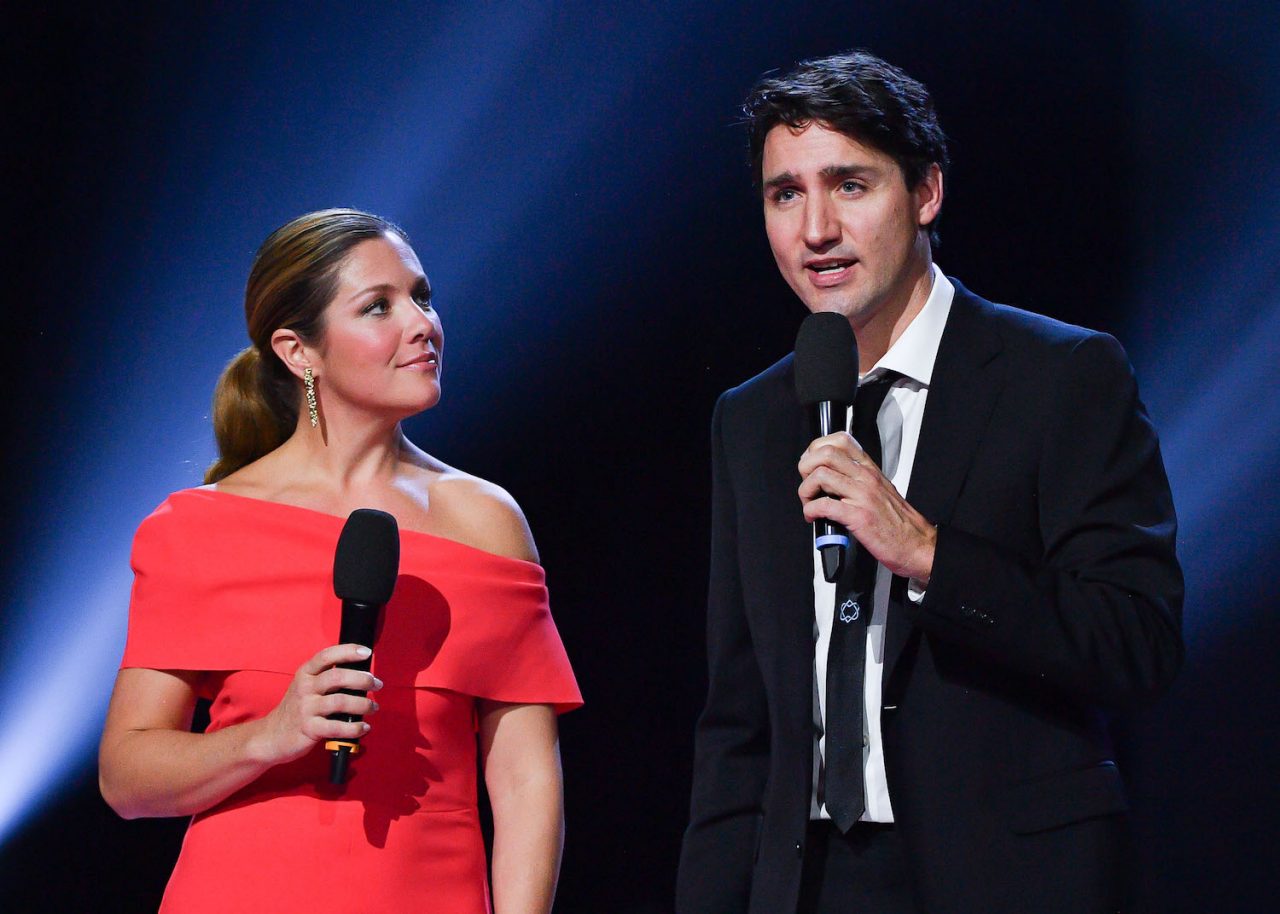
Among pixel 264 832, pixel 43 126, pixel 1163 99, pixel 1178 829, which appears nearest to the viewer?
pixel 264 832

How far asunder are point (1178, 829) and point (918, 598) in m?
1.59

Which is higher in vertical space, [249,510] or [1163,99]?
[1163,99]

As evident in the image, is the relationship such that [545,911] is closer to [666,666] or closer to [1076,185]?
[666,666]

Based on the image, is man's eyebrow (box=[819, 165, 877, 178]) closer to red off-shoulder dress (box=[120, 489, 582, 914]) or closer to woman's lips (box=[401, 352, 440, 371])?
woman's lips (box=[401, 352, 440, 371])

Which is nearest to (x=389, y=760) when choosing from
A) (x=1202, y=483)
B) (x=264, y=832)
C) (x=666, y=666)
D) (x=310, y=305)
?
(x=264, y=832)

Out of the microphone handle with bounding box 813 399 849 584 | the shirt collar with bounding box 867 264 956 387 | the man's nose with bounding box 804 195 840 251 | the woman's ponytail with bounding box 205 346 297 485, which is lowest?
the microphone handle with bounding box 813 399 849 584

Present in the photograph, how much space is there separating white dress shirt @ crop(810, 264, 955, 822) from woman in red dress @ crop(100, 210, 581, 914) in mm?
687

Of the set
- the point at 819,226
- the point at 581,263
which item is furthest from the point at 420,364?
the point at 581,263

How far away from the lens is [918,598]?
186 cm

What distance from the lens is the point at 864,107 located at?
224cm

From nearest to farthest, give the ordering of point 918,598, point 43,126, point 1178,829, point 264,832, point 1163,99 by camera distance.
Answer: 1. point 918,598
2. point 264,832
3. point 1178,829
4. point 1163,99
5. point 43,126

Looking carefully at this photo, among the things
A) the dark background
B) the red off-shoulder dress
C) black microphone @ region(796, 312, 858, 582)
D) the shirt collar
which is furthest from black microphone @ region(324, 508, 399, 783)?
the dark background

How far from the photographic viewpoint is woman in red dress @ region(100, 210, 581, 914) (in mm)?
2336

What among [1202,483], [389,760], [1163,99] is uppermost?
[1163,99]
